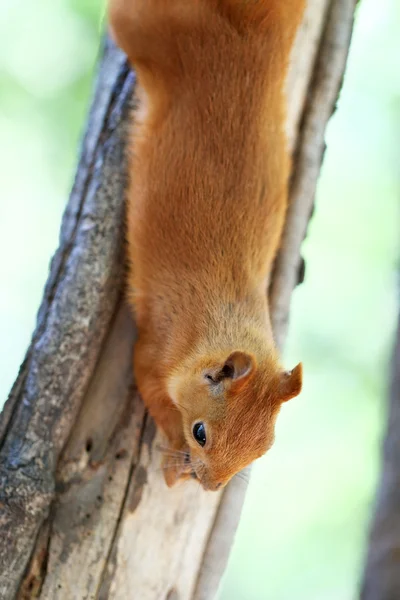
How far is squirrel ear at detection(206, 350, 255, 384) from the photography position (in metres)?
2.28

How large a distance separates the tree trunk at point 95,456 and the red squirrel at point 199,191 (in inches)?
3.8

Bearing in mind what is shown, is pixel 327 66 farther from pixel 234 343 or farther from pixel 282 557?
pixel 282 557

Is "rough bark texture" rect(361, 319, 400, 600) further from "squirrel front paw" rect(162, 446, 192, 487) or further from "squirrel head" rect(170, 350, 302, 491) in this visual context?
"squirrel front paw" rect(162, 446, 192, 487)

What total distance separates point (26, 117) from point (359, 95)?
2.49m

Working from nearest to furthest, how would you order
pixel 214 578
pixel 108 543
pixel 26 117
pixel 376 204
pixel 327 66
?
pixel 108 543 → pixel 214 578 → pixel 327 66 → pixel 26 117 → pixel 376 204

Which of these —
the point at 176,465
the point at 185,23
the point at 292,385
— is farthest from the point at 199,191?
the point at 176,465

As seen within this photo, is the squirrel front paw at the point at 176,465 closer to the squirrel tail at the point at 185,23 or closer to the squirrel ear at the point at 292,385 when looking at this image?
the squirrel ear at the point at 292,385

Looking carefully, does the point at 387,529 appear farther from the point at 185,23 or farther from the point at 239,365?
the point at 185,23

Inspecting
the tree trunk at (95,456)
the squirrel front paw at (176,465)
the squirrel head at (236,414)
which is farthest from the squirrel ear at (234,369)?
the tree trunk at (95,456)

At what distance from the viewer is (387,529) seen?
2.43 ft

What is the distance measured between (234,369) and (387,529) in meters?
1.61

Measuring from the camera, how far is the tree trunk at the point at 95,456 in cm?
251

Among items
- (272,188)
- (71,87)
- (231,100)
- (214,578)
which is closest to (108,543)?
(214,578)

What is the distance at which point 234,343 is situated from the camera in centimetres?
259
